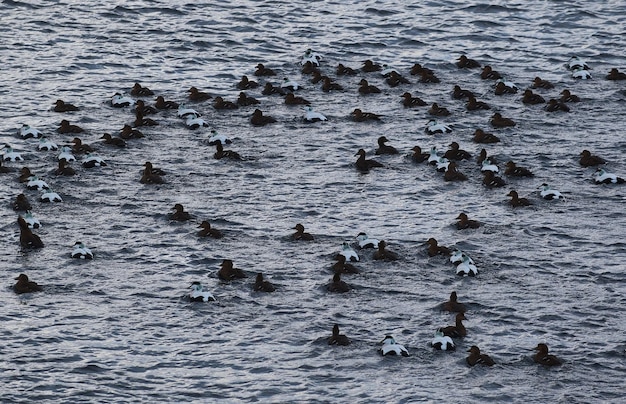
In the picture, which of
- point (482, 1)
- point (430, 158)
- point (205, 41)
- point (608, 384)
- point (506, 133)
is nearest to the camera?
point (608, 384)

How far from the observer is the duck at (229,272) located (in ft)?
90.7

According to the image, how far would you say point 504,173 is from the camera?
33.4 metres

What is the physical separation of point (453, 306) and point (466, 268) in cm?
173

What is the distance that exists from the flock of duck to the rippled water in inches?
9.4

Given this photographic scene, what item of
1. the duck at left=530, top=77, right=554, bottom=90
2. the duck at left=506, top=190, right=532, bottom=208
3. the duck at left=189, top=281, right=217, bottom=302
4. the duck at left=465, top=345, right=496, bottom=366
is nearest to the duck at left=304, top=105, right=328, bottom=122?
the duck at left=530, top=77, right=554, bottom=90

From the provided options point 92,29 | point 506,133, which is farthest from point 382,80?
point 92,29

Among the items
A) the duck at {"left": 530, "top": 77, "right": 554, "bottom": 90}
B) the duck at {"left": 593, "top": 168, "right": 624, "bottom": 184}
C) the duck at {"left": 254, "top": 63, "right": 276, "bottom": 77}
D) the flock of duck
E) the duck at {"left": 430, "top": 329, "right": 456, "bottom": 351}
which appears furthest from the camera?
the duck at {"left": 254, "top": 63, "right": 276, "bottom": 77}

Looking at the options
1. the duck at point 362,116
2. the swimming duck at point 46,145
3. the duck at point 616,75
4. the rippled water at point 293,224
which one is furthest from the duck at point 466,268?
the duck at point 616,75

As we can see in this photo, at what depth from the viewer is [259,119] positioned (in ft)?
120

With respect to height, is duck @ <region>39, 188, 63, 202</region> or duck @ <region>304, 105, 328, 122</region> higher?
duck @ <region>304, 105, 328, 122</region>

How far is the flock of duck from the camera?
2702 cm

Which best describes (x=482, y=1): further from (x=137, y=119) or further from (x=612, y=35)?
(x=137, y=119)

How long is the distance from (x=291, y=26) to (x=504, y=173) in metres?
15.3

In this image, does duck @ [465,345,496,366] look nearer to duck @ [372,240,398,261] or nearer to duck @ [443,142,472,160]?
duck @ [372,240,398,261]
